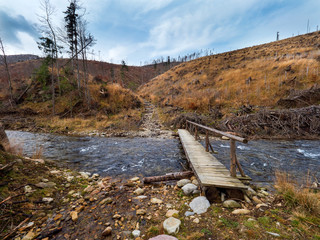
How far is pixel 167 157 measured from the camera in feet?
22.2

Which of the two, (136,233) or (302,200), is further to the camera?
(302,200)

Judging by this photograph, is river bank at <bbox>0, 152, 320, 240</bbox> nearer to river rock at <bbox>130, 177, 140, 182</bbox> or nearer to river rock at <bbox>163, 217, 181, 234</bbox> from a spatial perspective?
river rock at <bbox>163, 217, 181, 234</bbox>

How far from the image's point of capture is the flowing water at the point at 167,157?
5227mm

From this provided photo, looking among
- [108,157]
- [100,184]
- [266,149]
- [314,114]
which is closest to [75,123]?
[108,157]

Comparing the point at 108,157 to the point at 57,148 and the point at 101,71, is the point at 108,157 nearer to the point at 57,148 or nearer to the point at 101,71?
the point at 57,148

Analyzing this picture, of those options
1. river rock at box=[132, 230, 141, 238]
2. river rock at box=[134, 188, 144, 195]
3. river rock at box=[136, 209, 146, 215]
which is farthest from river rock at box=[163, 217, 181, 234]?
river rock at box=[134, 188, 144, 195]

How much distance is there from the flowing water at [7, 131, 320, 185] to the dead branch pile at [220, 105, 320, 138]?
1.15 m

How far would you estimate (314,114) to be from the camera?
371 inches

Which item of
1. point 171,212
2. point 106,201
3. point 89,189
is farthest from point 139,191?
point 89,189

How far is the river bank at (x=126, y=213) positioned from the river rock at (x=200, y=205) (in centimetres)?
8

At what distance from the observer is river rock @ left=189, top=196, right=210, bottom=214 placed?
9.12 feet

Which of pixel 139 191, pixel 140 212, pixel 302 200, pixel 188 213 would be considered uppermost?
pixel 302 200

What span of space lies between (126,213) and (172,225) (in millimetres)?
1130

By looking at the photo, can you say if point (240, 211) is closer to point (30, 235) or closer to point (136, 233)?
point (136, 233)
